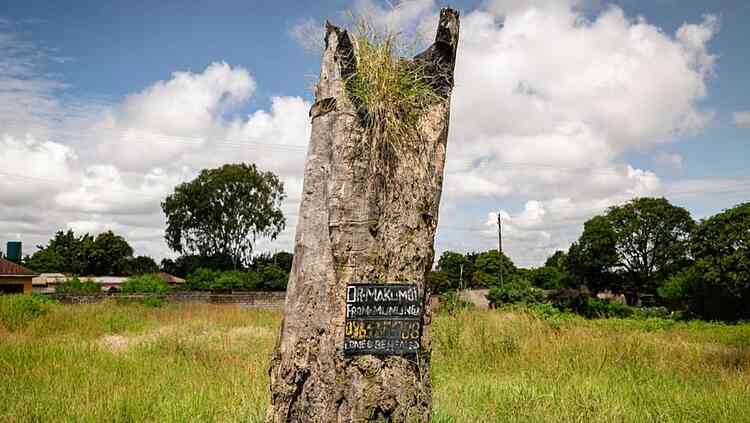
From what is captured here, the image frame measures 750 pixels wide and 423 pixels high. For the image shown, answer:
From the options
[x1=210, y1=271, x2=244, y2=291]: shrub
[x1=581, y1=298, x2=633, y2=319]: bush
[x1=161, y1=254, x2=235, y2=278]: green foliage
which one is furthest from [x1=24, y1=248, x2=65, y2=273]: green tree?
[x1=581, y1=298, x2=633, y2=319]: bush

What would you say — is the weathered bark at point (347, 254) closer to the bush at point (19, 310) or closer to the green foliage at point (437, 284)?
the green foliage at point (437, 284)

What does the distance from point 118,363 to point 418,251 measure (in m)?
6.18

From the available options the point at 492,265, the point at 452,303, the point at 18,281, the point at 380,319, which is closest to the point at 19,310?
the point at 452,303

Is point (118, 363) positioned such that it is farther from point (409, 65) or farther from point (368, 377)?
point (409, 65)

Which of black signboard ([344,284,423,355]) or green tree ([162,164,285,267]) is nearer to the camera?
black signboard ([344,284,423,355])

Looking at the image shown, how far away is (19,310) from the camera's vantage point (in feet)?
47.2

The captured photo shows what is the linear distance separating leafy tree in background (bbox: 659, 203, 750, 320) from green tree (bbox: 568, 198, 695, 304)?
12.9 m

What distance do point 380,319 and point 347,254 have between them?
51cm

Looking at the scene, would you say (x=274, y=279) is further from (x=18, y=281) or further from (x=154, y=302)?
(x=18, y=281)

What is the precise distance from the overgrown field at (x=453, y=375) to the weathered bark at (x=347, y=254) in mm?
851

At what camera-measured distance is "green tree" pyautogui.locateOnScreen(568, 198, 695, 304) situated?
41469 millimetres

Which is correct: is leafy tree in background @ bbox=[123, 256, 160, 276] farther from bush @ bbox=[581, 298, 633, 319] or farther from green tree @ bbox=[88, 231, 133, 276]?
bush @ bbox=[581, 298, 633, 319]

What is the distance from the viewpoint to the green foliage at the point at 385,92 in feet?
14.4

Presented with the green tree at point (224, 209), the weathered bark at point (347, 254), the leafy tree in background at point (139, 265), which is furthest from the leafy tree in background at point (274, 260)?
the weathered bark at point (347, 254)
